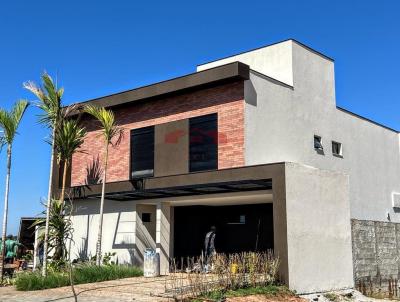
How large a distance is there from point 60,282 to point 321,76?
41.3 ft

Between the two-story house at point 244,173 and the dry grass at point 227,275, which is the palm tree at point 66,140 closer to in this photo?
the two-story house at point 244,173

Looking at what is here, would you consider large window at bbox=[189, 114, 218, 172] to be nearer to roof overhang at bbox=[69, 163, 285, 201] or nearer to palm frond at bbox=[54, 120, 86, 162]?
roof overhang at bbox=[69, 163, 285, 201]

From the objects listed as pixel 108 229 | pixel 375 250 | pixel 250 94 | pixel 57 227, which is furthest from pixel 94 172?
pixel 375 250

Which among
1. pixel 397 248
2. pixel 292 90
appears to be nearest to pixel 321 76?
pixel 292 90

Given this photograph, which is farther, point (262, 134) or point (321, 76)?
point (321, 76)

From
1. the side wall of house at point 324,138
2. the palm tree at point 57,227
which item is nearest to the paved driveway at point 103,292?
the palm tree at point 57,227

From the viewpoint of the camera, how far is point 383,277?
62.7 feet

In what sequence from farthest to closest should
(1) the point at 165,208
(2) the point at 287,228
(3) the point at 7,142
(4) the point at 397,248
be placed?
(4) the point at 397,248, (1) the point at 165,208, (3) the point at 7,142, (2) the point at 287,228

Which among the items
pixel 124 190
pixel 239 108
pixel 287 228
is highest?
pixel 239 108

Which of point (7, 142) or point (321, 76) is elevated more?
point (321, 76)

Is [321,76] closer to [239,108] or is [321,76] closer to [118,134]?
[239,108]

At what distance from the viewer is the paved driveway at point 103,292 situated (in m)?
12.8

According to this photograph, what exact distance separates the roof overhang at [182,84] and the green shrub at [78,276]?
6.15 m

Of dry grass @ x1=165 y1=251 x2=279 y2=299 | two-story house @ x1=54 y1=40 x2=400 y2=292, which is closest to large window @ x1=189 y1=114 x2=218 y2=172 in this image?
two-story house @ x1=54 y1=40 x2=400 y2=292
